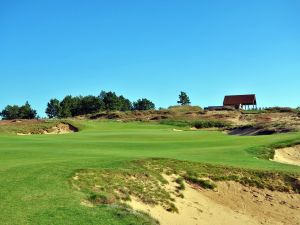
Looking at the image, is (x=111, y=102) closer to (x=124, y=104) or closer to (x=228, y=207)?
(x=124, y=104)

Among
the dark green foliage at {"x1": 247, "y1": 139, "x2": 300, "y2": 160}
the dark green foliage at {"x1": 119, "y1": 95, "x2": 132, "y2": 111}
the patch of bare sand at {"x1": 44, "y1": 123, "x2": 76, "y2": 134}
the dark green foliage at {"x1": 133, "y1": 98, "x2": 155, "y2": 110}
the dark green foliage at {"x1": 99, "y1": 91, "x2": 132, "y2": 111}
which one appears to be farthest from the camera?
the dark green foliage at {"x1": 133, "y1": 98, "x2": 155, "y2": 110}

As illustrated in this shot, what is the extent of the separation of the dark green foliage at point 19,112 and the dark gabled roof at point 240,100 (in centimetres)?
5988

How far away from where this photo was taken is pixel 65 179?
15.8m

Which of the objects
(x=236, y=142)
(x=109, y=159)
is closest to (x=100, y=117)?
(x=236, y=142)

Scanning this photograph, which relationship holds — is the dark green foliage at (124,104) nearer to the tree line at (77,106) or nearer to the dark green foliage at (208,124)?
the tree line at (77,106)

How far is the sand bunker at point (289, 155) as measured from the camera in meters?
26.9

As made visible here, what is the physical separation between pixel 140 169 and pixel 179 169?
6.06 ft

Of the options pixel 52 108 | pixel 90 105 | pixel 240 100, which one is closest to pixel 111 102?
pixel 90 105

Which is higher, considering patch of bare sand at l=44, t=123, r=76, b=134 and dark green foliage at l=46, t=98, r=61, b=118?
dark green foliage at l=46, t=98, r=61, b=118

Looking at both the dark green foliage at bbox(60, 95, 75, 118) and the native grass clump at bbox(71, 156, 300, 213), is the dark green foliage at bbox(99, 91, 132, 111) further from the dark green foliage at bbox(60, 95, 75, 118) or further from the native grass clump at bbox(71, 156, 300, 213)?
the native grass clump at bbox(71, 156, 300, 213)

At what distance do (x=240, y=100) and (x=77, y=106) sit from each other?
4740 centimetres

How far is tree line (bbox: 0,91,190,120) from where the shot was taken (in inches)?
5418

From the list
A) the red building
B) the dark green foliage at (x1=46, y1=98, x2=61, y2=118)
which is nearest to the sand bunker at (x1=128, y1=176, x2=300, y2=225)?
the red building

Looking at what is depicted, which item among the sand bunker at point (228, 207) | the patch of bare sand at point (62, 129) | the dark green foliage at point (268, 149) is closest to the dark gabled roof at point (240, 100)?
the patch of bare sand at point (62, 129)
